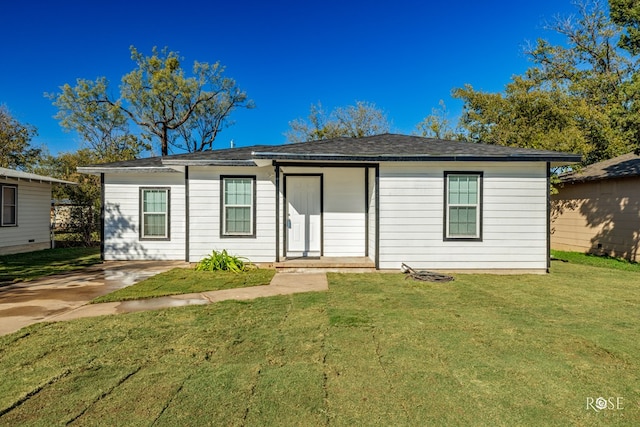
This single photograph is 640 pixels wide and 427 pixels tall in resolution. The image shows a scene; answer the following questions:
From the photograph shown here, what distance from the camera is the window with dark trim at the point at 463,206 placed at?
7.88 metres

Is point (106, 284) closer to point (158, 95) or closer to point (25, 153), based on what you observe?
point (158, 95)

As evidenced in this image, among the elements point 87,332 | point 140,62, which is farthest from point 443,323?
point 140,62

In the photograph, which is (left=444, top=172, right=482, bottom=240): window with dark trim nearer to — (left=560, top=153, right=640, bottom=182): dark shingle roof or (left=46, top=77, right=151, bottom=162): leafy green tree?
(left=560, top=153, right=640, bottom=182): dark shingle roof

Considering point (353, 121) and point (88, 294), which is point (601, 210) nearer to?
point (88, 294)

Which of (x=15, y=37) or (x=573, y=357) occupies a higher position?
(x=15, y=37)

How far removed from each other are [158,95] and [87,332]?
24.5 meters

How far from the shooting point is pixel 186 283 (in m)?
6.71

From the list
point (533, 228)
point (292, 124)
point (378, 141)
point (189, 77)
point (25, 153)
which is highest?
point (189, 77)

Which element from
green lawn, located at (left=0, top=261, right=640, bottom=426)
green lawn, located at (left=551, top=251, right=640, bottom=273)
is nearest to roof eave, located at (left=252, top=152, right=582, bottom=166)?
green lawn, located at (left=0, top=261, right=640, bottom=426)

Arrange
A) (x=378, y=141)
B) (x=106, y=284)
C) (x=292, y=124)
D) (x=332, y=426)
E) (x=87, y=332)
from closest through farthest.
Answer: (x=332, y=426), (x=87, y=332), (x=106, y=284), (x=378, y=141), (x=292, y=124)

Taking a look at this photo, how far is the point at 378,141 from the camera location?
944 cm

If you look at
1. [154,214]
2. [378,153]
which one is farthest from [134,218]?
[378,153]

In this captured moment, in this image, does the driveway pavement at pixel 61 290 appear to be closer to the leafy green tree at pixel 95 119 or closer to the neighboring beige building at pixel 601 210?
the neighboring beige building at pixel 601 210

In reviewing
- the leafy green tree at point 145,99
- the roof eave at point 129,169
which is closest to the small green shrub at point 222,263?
the roof eave at point 129,169
